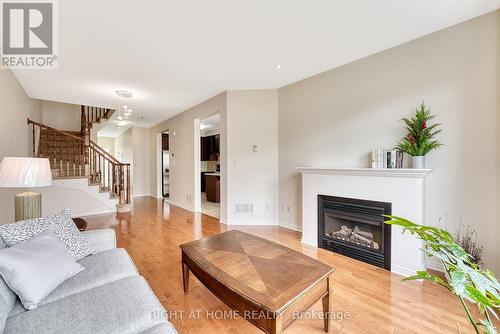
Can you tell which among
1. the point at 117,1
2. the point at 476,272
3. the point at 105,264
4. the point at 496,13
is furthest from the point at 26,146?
the point at 496,13

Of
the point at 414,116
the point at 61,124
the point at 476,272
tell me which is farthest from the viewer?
the point at 61,124

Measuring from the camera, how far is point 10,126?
3016 millimetres

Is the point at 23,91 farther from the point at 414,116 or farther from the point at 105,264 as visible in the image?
the point at 414,116

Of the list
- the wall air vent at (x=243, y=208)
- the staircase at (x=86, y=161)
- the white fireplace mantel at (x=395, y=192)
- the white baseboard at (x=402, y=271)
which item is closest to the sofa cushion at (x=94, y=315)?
the white fireplace mantel at (x=395, y=192)

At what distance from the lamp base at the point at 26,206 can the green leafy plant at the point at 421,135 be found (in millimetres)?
3940

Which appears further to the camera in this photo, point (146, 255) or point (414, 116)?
point (146, 255)

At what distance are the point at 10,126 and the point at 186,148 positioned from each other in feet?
10.0

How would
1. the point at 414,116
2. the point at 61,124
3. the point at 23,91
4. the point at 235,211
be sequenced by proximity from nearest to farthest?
the point at 414,116 → the point at 23,91 → the point at 235,211 → the point at 61,124

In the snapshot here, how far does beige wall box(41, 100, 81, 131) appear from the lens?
6340 mm

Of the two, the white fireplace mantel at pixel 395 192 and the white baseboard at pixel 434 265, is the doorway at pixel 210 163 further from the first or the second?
the white baseboard at pixel 434 265

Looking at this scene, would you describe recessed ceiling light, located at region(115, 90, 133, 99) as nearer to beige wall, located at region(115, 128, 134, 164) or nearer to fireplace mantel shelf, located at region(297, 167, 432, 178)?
fireplace mantel shelf, located at region(297, 167, 432, 178)

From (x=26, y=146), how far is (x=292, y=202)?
487cm

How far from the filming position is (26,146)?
12.9 feet

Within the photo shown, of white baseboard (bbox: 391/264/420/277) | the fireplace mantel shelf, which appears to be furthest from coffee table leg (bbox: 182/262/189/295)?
white baseboard (bbox: 391/264/420/277)
